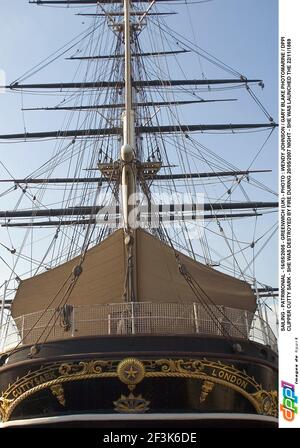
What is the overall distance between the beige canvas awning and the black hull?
56.4 inches

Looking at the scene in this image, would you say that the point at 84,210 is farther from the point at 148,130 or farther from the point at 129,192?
the point at 129,192

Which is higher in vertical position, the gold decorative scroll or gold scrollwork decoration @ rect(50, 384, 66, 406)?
the gold decorative scroll

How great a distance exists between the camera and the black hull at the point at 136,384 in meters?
9.45

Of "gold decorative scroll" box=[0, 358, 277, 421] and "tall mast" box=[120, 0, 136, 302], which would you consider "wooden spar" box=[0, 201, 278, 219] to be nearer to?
"tall mast" box=[120, 0, 136, 302]

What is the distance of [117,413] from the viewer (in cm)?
941

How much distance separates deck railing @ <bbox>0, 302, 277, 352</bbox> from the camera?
406 inches

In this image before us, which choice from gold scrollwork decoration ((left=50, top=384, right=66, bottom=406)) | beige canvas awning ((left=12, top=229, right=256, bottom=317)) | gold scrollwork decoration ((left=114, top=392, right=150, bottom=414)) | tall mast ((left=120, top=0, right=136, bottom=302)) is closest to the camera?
gold scrollwork decoration ((left=114, top=392, right=150, bottom=414))

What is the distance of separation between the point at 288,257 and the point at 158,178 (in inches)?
713

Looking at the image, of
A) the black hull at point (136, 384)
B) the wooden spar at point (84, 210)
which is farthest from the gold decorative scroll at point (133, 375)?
the wooden spar at point (84, 210)

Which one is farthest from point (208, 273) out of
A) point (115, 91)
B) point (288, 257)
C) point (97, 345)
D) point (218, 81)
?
point (218, 81)

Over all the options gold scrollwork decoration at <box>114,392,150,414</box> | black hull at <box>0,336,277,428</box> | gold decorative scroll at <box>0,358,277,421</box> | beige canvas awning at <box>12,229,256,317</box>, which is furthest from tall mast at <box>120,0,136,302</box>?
gold scrollwork decoration at <box>114,392,150,414</box>

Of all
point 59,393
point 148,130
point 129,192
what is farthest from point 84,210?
point 59,393

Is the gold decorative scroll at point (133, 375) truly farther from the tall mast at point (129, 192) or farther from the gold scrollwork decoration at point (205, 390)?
the tall mast at point (129, 192)
